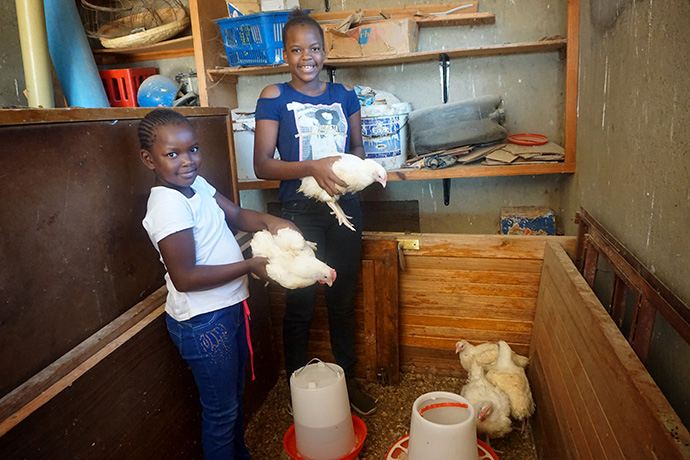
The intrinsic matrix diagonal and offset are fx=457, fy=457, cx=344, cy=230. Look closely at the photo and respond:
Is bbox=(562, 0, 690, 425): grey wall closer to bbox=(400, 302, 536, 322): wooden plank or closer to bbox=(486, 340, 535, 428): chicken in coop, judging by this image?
bbox=(400, 302, 536, 322): wooden plank

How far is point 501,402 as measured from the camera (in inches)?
70.1

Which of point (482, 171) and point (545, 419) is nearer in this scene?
point (545, 419)

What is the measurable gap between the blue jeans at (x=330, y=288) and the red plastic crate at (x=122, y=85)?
186 centimetres

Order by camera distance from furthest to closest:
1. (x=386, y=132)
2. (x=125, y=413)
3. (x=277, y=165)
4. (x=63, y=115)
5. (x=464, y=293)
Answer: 1. (x=386, y=132)
2. (x=464, y=293)
3. (x=277, y=165)
4. (x=125, y=413)
5. (x=63, y=115)

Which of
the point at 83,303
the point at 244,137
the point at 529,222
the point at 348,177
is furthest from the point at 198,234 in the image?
the point at 529,222

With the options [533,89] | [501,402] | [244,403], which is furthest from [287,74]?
[501,402]

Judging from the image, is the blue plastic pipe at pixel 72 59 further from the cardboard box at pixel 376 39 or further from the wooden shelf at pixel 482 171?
the cardboard box at pixel 376 39

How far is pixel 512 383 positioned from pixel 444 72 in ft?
6.08

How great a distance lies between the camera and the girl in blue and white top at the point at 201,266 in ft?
4.02

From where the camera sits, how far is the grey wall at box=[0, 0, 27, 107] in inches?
110

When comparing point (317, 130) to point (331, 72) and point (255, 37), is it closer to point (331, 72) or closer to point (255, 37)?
point (255, 37)

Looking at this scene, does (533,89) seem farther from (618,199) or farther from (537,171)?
(618,199)

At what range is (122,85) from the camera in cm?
305

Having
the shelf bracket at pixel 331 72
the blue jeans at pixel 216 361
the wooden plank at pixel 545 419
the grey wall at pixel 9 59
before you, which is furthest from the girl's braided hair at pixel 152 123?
the grey wall at pixel 9 59
